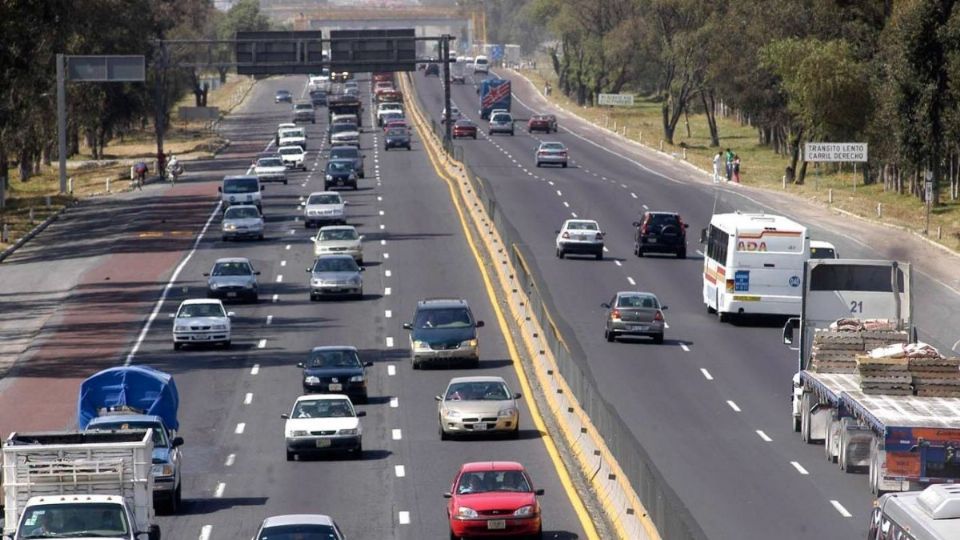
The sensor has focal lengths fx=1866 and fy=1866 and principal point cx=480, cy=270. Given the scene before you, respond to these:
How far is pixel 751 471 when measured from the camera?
3409 centimetres

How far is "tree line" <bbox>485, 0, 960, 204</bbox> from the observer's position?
87.3 m

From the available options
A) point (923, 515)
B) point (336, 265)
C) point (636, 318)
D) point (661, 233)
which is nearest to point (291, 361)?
point (636, 318)

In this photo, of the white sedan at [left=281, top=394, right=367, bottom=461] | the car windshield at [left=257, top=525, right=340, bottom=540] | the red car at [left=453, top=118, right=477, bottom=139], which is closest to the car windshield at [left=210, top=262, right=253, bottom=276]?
the white sedan at [left=281, top=394, right=367, bottom=461]

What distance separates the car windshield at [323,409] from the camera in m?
37.1

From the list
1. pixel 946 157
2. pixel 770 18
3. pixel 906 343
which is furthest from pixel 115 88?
pixel 906 343

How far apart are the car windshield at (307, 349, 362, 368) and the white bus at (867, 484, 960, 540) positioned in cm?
2357

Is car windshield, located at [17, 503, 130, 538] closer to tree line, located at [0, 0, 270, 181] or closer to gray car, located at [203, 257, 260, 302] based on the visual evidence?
gray car, located at [203, 257, 260, 302]

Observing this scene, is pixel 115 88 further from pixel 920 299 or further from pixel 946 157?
pixel 920 299

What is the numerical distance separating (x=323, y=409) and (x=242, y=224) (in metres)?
38.0

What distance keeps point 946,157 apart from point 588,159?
79.4 ft

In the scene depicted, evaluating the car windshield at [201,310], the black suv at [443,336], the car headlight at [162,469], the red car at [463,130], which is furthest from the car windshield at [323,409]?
the red car at [463,130]

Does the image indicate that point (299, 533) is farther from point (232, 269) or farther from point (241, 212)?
point (241, 212)

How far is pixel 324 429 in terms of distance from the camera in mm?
36625

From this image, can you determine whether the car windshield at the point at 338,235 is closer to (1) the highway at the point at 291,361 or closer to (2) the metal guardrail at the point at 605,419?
(1) the highway at the point at 291,361
